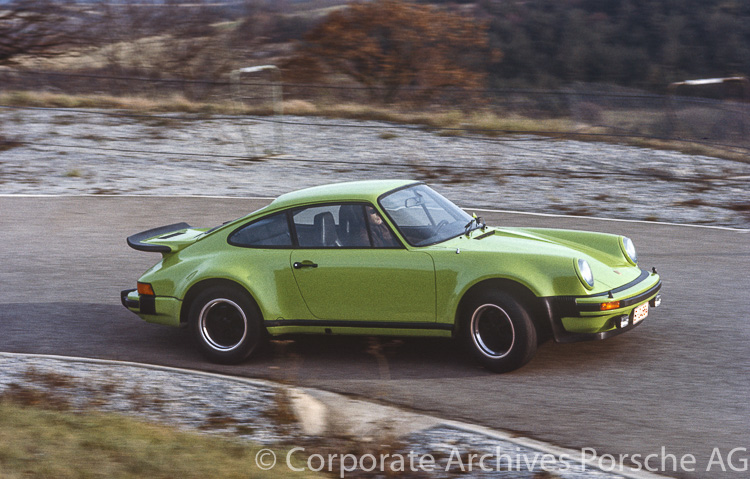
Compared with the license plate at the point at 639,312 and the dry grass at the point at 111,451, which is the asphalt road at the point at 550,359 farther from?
the dry grass at the point at 111,451

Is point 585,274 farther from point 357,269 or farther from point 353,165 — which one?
point 353,165

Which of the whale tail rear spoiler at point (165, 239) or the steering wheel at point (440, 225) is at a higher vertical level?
the steering wheel at point (440, 225)

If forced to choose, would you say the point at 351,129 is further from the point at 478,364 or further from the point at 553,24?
the point at 553,24

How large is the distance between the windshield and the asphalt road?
3.17 feet

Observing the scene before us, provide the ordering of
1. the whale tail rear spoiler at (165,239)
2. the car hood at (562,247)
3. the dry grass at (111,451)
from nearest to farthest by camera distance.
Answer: the dry grass at (111,451) < the car hood at (562,247) < the whale tail rear spoiler at (165,239)

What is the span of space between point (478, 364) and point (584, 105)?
13.2m

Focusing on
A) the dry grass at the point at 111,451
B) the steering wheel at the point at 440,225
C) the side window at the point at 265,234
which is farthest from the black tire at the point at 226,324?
the dry grass at the point at 111,451

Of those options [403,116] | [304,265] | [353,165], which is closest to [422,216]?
[304,265]

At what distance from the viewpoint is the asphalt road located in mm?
5176

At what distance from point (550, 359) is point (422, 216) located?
1.47 meters

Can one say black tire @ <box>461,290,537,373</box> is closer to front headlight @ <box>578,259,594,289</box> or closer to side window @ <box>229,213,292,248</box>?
front headlight @ <box>578,259,594,289</box>

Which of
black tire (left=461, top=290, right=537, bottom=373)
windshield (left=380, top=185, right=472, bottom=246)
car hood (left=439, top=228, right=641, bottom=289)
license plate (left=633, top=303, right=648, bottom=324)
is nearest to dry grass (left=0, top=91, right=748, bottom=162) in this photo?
car hood (left=439, top=228, right=641, bottom=289)

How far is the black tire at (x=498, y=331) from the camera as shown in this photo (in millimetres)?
5992

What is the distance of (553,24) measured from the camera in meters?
49.2
